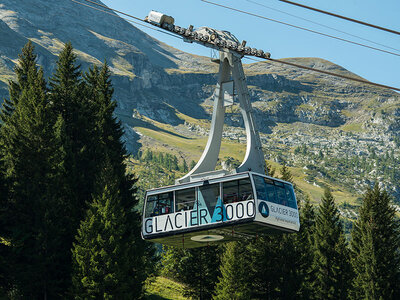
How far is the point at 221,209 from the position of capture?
1341 inches

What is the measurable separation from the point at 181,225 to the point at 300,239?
143ft

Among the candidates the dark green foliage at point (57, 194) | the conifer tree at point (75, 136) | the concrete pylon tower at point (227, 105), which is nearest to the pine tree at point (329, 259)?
the dark green foliage at point (57, 194)

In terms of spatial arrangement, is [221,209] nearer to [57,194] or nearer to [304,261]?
[57,194]

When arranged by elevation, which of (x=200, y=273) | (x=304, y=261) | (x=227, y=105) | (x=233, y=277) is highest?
(x=227, y=105)

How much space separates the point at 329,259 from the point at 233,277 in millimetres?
17868

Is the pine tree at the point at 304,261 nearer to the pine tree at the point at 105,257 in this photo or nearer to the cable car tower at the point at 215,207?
the pine tree at the point at 105,257

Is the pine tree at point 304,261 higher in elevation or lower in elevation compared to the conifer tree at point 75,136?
lower

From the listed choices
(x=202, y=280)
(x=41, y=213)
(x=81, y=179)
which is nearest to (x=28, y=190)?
(x=41, y=213)

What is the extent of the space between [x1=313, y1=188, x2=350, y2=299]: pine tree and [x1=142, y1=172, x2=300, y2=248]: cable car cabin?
4223cm

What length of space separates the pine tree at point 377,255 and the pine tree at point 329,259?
2260mm

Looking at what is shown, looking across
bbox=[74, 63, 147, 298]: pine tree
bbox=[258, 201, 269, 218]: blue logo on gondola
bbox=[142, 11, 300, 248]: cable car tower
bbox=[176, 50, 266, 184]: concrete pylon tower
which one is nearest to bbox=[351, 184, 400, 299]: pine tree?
bbox=[74, 63, 147, 298]: pine tree

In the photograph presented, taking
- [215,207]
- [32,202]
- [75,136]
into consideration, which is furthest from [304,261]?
[215,207]

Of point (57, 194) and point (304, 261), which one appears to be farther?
point (304, 261)

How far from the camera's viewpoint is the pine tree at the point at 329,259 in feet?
248
